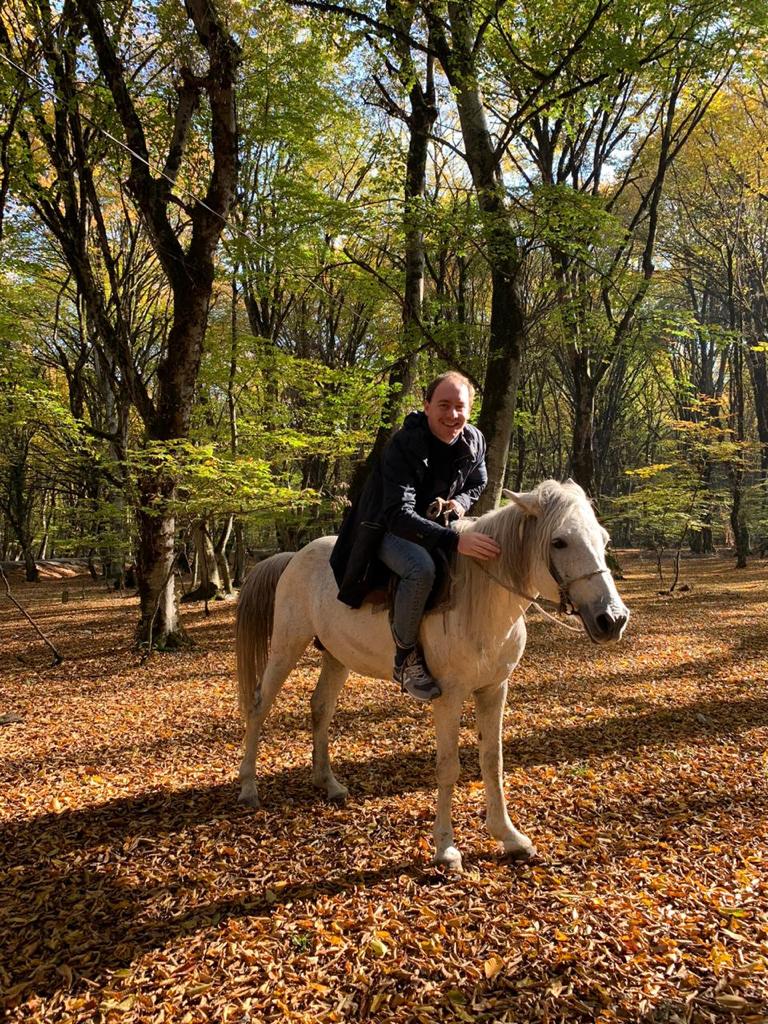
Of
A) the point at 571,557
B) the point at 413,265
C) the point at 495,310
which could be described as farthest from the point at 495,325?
the point at 571,557

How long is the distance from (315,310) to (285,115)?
8.03 meters

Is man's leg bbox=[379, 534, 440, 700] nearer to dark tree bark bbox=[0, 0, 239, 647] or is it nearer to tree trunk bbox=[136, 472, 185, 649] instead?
dark tree bark bbox=[0, 0, 239, 647]

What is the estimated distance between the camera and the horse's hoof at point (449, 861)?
318cm

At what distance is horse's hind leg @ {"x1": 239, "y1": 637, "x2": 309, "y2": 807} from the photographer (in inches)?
Result: 163

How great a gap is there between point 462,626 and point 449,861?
140cm

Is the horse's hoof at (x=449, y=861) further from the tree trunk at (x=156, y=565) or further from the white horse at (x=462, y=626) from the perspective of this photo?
the tree trunk at (x=156, y=565)

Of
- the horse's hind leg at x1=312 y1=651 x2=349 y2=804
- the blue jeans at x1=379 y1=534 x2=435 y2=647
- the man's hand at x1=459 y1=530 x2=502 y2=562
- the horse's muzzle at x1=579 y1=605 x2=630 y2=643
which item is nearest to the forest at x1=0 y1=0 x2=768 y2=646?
the horse's hind leg at x1=312 y1=651 x2=349 y2=804

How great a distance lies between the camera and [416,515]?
3053mm

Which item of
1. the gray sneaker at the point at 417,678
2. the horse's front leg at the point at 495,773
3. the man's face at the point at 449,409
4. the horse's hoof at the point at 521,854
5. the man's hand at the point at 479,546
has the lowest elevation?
the horse's hoof at the point at 521,854

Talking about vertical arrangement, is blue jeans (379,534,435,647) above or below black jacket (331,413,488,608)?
below

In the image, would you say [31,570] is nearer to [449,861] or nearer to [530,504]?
[449,861]

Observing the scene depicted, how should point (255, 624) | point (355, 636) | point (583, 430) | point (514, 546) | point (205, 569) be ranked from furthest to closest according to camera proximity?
point (583, 430)
point (205, 569)
point (255, 624)
point (355, 636)
point (514, 546)

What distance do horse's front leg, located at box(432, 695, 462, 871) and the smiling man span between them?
0.12m

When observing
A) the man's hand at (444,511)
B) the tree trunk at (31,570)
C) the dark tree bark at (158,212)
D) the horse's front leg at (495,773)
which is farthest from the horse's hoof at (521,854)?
the tree trunk at (31,570)
